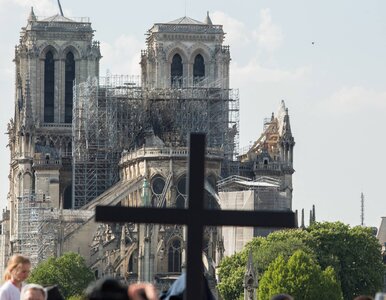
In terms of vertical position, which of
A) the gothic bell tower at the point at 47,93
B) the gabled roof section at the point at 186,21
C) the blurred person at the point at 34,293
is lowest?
the blurred person at the point at 34,293

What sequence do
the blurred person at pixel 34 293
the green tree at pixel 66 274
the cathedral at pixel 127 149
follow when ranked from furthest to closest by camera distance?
the cathedral at pixel 127 149 < the green tree at pixel 66 274 < the blurred person at pixel 34 293

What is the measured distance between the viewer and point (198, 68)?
151 m

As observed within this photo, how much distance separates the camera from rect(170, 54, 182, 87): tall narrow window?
150 metres

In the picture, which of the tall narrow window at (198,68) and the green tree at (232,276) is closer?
the green tree at (232,276)

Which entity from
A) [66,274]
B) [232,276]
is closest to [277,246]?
[232,276]

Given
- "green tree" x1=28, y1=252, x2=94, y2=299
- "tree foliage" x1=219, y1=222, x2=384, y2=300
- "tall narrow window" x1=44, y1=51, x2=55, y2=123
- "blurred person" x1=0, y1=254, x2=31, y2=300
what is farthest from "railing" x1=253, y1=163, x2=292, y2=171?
"blurred person" x1=0, y1=254, x2=31, y2=300

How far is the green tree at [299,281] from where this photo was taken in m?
109

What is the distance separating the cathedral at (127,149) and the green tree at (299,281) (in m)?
17.5

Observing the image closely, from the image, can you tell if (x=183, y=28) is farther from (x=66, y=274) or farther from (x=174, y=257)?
(x=66, y=274)

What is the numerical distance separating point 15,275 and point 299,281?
8720 cm

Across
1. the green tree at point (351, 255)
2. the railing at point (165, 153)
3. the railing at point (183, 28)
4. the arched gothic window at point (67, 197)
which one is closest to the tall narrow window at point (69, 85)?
the arched gothic window at point (67, 197)

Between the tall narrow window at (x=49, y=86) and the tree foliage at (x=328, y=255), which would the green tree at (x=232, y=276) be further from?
the tall narrow window at (x=49, y=86)

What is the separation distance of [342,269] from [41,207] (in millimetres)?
23867

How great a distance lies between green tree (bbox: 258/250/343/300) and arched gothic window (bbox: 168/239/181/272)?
21.8 meters
